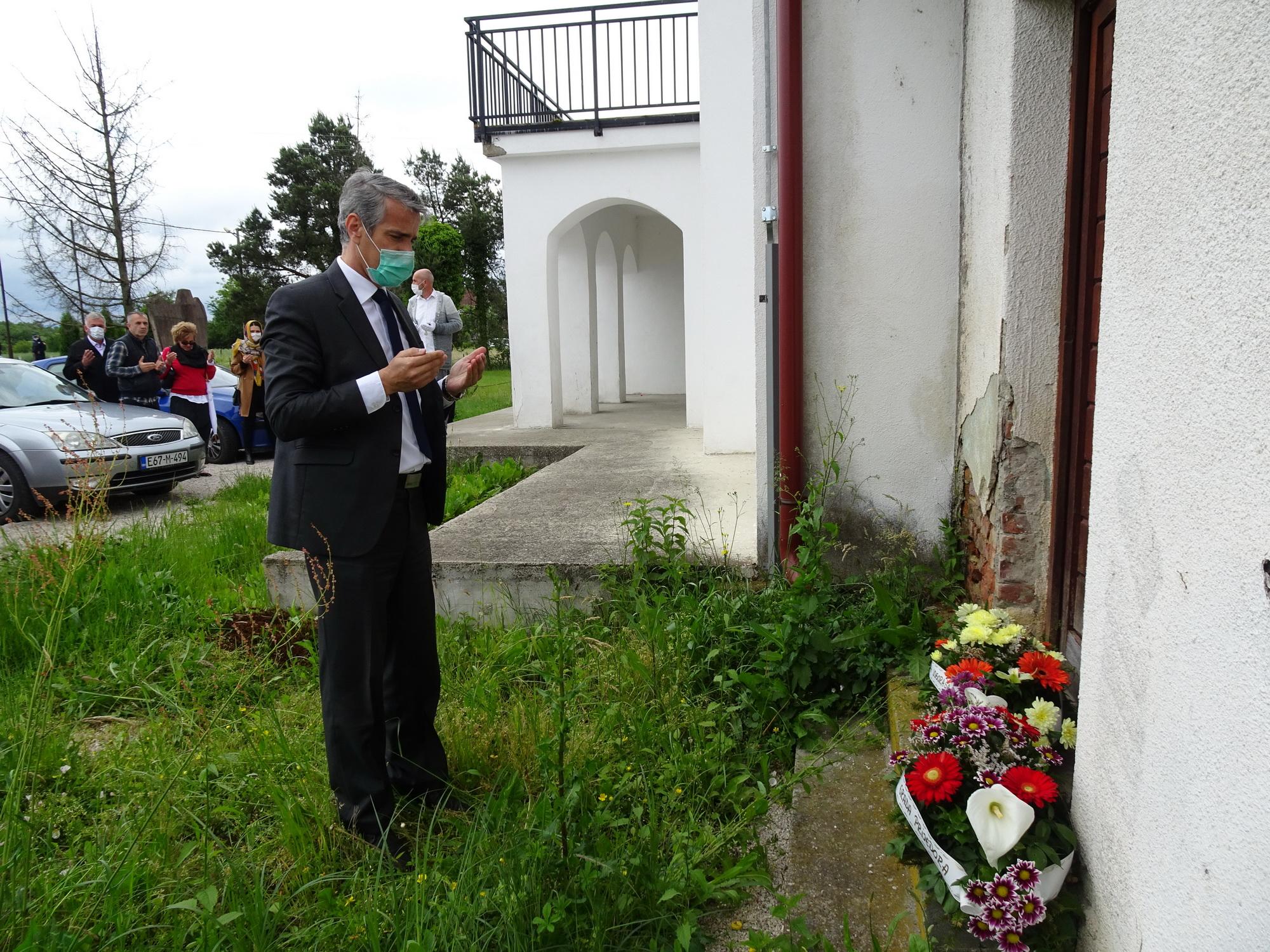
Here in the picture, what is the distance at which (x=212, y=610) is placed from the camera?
4.40 metres

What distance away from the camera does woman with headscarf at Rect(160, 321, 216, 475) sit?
9367 millimetres

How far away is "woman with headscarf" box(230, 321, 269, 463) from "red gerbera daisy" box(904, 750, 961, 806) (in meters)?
Result: 9.05

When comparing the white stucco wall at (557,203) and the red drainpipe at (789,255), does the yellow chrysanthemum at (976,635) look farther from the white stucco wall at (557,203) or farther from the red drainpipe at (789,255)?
the white stucco wall at (557,203)

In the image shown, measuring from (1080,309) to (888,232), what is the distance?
3.89ft

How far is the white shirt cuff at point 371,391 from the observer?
2369 millimetres

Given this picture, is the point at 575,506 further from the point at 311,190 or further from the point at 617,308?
the point at 311,190

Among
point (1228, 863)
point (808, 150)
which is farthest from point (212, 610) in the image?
point (1228, 863)

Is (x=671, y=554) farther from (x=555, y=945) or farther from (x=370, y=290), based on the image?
(x=555, y=945)

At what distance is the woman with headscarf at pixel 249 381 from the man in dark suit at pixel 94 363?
1.24m

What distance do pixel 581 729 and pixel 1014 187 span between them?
2341 millimetres

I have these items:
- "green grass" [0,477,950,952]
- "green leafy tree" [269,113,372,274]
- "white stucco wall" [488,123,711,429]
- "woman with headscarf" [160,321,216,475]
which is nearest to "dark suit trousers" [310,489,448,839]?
"green grass" [0,477,950,952]

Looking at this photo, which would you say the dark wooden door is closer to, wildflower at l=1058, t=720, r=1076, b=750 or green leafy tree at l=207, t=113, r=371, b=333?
wildflower at l=1058, t=720, r=1076, b=750

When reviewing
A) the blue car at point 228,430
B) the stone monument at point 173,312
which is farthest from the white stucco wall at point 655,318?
the stone monument at point 173,312

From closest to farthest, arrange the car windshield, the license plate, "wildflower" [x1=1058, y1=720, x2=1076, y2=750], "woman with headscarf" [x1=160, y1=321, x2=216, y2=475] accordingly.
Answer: "wildflower" [x1=1058, y1=720, x2=1076, y2=750], the license plate, the car windshield, "woman with headscarf" [x1=160, y1=321, x2=216, y2=475]
